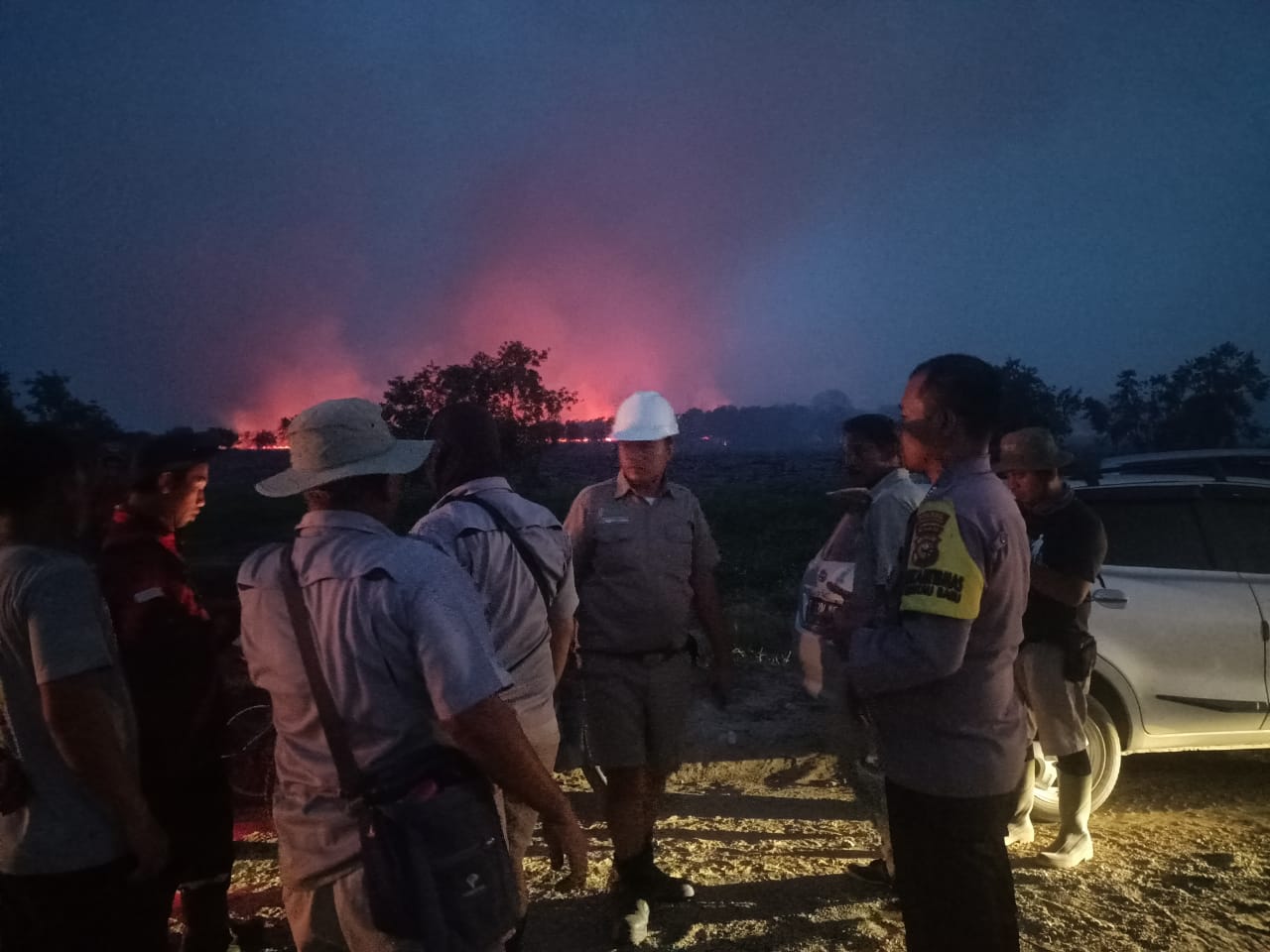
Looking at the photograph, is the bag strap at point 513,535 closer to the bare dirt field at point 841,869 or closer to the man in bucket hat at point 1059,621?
the bare dirt field at point 841,869

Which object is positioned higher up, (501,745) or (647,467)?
(647,467)

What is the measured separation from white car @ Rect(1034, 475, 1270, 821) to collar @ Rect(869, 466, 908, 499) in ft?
6.61

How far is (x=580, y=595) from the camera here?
345 cm

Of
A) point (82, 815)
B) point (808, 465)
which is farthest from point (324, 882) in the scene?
point (808, 465)

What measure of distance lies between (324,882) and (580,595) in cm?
184

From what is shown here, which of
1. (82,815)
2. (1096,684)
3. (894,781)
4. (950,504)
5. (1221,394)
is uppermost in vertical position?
(1221,394)

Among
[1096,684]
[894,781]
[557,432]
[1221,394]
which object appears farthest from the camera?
[1221,394]

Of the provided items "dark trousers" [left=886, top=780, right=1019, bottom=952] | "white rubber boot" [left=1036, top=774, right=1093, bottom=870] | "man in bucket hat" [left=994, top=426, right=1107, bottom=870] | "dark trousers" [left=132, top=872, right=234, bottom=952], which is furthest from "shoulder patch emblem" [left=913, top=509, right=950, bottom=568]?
"white rubber boot" [left=1036, top=774, right=1093, bottom=870]

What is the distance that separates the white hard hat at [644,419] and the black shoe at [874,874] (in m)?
2.27

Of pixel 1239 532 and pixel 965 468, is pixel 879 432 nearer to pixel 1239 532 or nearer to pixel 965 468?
pixel 965 468

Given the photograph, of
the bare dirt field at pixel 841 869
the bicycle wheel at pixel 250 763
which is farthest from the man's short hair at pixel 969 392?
the bicycle wheel at pixel 250 763

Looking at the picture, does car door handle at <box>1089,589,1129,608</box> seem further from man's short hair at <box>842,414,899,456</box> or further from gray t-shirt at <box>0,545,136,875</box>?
gray t-shirt at <box>0,545,136,875</box>

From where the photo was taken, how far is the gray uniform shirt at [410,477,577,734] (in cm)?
244

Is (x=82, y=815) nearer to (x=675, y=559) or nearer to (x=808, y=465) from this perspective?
(x=675, y=559)
